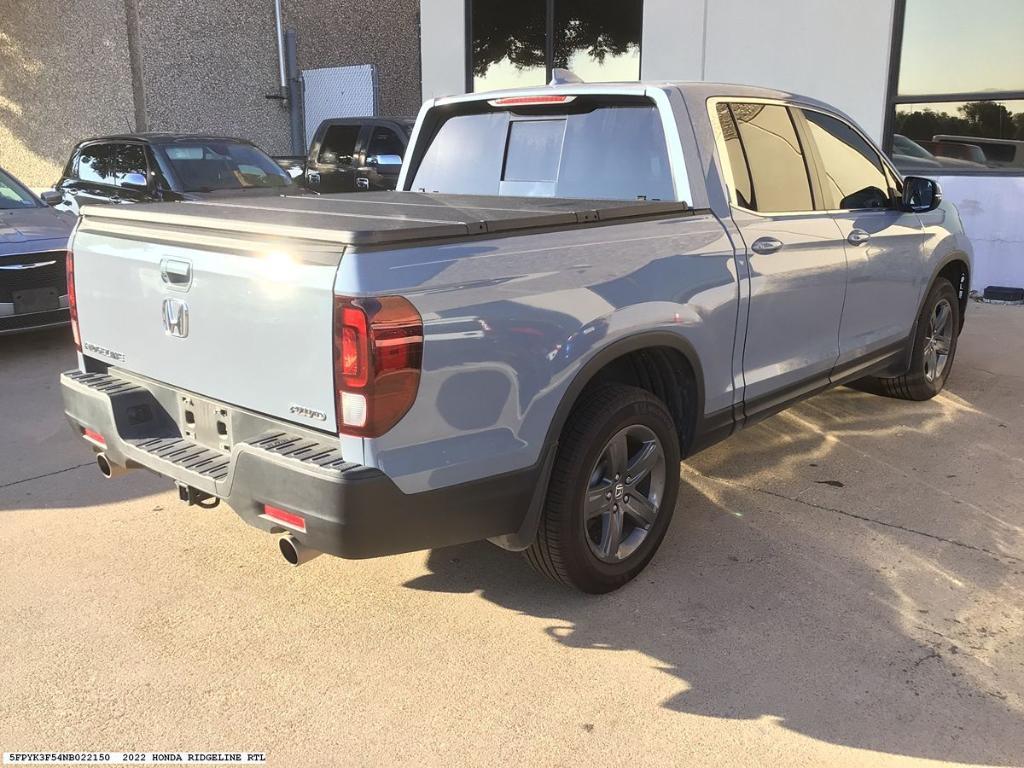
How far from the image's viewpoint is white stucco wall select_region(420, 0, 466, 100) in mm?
12430

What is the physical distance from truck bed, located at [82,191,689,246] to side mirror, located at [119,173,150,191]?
18.9 feet

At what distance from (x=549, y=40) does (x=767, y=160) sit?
8724 mm

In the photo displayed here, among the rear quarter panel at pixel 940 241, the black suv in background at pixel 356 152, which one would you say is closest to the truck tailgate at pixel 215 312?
the rear quarter panel at pixel 940 241

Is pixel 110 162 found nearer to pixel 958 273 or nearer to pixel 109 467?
pixel 109 467

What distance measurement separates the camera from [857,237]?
4539 mm

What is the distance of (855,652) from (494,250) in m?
1.82

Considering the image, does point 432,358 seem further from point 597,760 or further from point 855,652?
point 855,652

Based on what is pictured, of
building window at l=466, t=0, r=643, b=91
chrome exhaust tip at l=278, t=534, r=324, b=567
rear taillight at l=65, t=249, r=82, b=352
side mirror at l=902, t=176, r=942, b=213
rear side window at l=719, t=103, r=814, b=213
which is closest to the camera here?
chrome exhaust tip at l=278, t=534, r=324, b=567

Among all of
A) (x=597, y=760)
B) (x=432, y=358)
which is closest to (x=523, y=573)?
(x=597, y=760)

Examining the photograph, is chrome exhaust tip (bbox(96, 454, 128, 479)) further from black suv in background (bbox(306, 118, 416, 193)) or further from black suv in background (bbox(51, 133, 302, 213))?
black suv in background (bbox(306, 118, 416, 193))

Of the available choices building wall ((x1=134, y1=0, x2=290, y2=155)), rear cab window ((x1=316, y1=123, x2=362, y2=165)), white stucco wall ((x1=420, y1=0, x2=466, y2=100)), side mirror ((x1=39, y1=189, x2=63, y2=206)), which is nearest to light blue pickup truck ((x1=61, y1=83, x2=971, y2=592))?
side mirror ((x1=39, y1=189, x2=63, y2=206))

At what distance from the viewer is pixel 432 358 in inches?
102

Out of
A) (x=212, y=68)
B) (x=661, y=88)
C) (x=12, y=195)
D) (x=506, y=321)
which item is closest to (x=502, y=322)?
(x=506, y=321)

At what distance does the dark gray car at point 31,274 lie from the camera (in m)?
7.01
